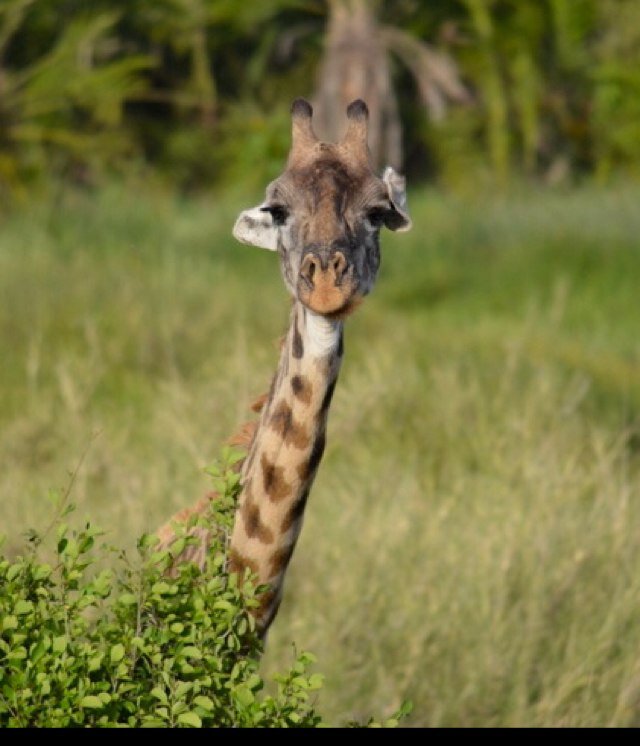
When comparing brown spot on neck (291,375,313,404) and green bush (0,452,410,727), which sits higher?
brown spot on neck (291,375,313,404)

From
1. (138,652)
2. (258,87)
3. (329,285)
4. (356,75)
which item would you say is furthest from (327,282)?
(258,87)

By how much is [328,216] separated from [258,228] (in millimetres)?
326

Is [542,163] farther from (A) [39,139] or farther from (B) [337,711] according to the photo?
(B) [337,711]

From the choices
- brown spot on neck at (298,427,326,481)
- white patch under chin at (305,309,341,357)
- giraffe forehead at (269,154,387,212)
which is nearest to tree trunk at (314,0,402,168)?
giraffe forehead at (269,154,387,212)

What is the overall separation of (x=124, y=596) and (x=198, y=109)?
22035 mm

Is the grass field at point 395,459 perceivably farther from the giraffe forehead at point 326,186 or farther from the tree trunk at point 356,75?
the tree trunk at point 356,75

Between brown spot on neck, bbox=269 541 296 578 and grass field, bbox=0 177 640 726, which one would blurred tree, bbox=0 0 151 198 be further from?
brown spot on neck, bbox=269 541 296 578

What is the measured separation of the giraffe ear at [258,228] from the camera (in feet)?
16.9

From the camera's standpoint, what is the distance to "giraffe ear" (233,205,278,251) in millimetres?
5137

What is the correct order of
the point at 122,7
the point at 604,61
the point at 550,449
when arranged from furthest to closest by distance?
the point at 604,61, the point at 122,7, the point at 550,449

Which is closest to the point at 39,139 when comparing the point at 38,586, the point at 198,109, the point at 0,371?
the point at 198,109

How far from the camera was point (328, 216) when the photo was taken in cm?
490

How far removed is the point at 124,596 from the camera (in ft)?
15.5

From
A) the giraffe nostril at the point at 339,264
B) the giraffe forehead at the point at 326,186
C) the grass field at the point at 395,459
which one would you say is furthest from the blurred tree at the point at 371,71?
the giraffe nostril at the point at 339,264
